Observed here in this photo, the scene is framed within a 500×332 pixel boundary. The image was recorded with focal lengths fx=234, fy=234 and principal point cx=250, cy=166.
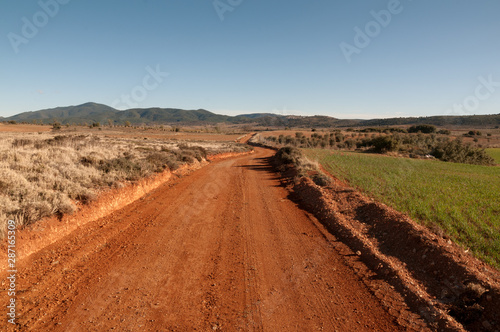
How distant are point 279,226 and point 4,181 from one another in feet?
27.4

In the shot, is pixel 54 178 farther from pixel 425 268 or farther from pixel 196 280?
pixel 425 268

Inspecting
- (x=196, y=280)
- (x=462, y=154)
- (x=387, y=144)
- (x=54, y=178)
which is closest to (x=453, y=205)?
(x=196, y=280)

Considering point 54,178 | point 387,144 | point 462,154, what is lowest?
point 462,154

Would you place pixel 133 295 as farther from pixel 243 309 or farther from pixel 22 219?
pixel 22 219

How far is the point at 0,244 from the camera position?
497cm

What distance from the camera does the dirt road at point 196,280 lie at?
392 centimetres

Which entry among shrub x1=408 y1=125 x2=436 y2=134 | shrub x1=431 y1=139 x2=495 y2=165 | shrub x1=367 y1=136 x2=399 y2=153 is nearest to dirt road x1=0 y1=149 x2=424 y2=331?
shrub x1=431 y1=139 x2=495 y2=165

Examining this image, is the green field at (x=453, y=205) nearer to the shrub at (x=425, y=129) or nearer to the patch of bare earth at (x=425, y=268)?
the patch of bare earth at (x=425, y=268)

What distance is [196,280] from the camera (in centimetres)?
501

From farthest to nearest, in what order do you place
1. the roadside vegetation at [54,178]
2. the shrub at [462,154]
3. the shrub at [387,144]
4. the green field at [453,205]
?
the shrub at [387,144] → the shrub at [462,154] → the green field at [453,205] → the roadside vegetation at [54,178]

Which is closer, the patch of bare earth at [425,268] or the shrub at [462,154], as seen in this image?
the patch of bare earth at [425,268]

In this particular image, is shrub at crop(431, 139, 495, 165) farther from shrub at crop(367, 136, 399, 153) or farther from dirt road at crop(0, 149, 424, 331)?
Answer: dirt road at crop(0, 149, 424, 331)

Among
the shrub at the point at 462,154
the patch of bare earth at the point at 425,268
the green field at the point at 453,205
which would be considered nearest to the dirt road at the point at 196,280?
the patch of bare earth at the point at 425,268

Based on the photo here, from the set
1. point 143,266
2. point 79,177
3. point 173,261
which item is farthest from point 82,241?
point 79,177
